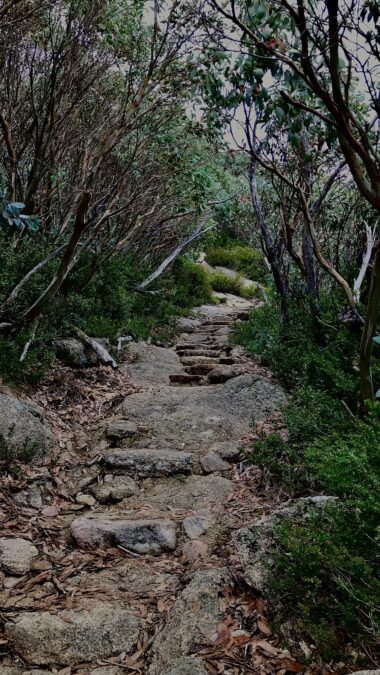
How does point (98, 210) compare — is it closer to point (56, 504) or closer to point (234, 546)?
point (56, 504)

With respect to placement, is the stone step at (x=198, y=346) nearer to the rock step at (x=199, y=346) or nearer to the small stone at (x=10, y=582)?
the rock step at (x=199, y=346)

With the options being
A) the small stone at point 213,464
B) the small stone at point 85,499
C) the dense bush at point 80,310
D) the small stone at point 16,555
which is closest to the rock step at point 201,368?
the dense bush at point 80,310

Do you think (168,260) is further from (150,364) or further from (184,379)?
(184,379)

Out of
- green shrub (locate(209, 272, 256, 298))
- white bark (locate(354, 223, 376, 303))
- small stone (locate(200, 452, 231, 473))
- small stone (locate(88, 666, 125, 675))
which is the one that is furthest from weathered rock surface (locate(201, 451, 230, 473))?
green shrub (locate(209, 272, 256, 298))

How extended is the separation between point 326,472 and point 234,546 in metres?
0.73

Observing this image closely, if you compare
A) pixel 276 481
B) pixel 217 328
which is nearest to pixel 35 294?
pixel 276 481

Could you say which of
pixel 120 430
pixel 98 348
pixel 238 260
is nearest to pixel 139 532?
pixel 120 430

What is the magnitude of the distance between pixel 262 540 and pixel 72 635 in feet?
3.48

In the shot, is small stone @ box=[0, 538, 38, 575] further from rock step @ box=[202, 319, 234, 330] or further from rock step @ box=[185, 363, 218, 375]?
rock step @ box=[202, 319, 234, 330]

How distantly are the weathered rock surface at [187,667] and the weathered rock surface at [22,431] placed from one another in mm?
2225

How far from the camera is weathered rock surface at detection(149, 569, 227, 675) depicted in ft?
6.89

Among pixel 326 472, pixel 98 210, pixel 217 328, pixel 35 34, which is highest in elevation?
pixel 35 34

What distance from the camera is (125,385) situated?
625 centimetres

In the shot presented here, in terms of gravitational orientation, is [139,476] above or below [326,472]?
below
